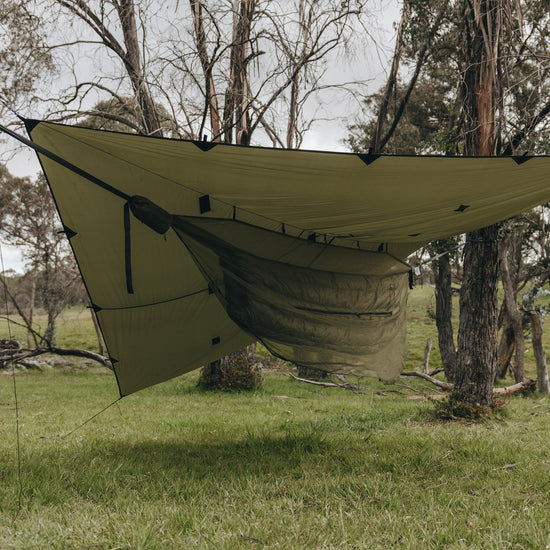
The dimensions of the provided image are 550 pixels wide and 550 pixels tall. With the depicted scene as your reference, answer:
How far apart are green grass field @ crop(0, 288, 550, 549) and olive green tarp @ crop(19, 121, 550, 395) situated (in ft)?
2.42

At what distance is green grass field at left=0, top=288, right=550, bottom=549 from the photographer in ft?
6.54

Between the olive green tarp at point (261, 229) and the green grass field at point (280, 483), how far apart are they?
0.74m

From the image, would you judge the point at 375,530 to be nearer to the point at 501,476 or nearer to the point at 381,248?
the point at 501,476

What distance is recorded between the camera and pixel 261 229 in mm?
2865

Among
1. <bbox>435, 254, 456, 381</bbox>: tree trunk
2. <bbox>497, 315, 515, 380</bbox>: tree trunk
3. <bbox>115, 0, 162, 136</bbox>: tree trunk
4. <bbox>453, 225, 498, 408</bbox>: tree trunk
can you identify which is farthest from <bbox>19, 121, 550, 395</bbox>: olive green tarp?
<bbox>497, 315, 515, 380</bbox>: tree trunk

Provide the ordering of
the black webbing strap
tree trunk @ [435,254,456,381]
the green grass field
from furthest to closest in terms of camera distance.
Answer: tree trunk @ [435,254,456,381] → the black webbing strap → the green grass field

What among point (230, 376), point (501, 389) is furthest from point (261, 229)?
point (230, 376)

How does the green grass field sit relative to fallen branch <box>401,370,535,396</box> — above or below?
above

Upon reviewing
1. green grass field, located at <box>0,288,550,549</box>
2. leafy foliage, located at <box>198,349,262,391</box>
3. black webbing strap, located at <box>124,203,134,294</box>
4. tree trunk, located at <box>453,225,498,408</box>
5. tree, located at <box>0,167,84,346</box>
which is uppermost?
tree, located at <box>0,167,84,346</box>

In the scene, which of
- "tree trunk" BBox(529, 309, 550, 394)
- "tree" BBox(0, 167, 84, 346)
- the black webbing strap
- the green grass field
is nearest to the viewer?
the green grass field

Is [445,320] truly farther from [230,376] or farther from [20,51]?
[20,51]

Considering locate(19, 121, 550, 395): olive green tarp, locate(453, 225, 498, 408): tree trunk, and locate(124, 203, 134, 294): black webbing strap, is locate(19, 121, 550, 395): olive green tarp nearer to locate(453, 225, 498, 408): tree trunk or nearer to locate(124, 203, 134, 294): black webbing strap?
locate(124, 203, 134, 294): black webbing strap

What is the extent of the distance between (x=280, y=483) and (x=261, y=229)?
5.19ft

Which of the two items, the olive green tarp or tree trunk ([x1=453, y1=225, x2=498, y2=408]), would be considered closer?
the olive green tarp
